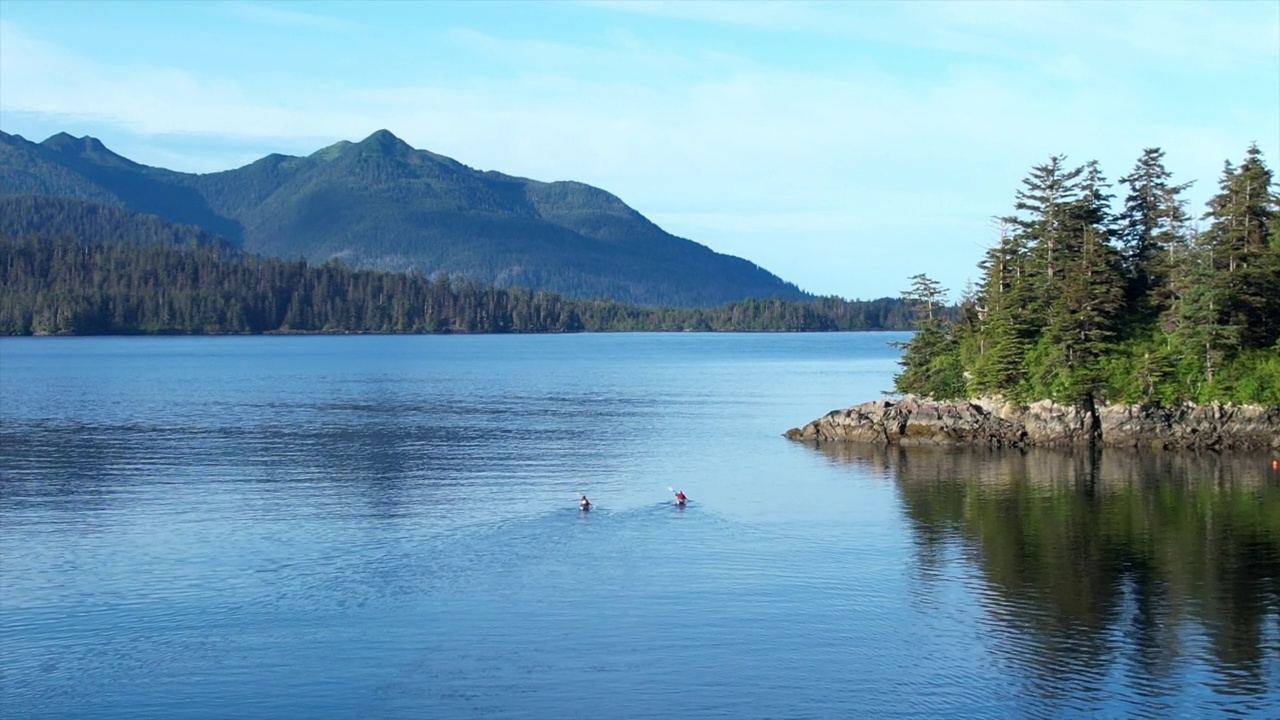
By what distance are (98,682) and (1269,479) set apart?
2095 inches

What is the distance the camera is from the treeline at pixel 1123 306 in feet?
243

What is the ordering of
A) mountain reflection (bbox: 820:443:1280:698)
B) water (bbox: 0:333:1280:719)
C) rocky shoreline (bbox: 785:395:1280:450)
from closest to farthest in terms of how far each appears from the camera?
water (bbox: 0:333:1280:719)
mountain reflection (bbox: 820:443:1280:698)
rocky shoreline (bbox: 785:395:1280:450)

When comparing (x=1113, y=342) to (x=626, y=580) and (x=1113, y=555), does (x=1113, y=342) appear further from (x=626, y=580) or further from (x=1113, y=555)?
(x=626, y=580)

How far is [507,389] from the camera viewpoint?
425 ft

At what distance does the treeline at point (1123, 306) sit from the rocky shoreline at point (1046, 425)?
90cm

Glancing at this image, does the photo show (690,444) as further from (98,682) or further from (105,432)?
(98,682)

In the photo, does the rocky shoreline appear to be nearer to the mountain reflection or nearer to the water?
the mountain reflection

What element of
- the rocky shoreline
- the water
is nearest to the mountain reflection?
the water

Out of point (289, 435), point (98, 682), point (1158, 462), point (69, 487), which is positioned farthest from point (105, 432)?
point (1158, 462)

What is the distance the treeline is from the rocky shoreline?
0.90 metres

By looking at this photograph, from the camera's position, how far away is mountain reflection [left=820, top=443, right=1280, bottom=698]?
3241 cm

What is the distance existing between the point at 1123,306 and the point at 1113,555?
136 feet

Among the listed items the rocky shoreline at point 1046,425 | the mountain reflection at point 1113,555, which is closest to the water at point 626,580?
the mountain reflection at point 1113,555

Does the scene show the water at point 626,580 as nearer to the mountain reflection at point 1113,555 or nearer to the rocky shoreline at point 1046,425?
the mountain reflection at point 1113,555
